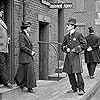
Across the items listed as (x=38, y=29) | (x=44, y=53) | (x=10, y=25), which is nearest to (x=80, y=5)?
(x=44, y=53)

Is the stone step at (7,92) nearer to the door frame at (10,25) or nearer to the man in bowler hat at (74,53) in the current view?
the door frame at (10,25)

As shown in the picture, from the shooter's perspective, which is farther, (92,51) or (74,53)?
(92,51)

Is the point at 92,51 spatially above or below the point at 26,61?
above

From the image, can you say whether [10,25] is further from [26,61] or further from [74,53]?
[74,53]

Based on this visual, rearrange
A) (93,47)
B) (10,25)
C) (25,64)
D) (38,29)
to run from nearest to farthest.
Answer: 1. (25,64)
2. (10,25)
3. (38,29)
4. (93,47)

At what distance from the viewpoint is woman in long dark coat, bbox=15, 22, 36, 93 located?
29.3 ft

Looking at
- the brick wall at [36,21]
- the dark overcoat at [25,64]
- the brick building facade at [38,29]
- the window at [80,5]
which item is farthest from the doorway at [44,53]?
the window at [80,5]

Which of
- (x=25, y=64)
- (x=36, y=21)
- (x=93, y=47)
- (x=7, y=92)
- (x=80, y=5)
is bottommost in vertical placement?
(x=7, y=92)

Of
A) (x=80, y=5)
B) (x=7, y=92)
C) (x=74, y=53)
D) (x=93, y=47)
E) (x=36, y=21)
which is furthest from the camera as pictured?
(x=80, y=5)

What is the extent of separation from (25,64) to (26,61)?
0.46 ft

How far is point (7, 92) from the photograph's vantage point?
28.3 ft

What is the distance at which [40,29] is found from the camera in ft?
44.9

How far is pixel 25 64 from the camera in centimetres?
911

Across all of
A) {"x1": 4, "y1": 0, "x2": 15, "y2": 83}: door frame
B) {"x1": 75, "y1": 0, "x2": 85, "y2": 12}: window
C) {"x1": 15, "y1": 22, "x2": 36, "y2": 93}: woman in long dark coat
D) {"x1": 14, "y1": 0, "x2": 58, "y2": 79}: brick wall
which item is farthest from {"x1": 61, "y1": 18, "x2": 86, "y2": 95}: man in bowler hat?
{"x1": 75, "y1": 0, "x2": 85, "y2": 12}: window
